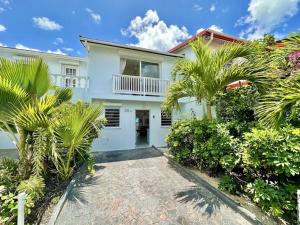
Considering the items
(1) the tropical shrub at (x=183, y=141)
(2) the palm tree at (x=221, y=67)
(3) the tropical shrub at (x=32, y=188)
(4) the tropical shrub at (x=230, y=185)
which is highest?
(2) the palm tree at (x=221, y=67)

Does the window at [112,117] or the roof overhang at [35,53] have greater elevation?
the roof overhang at [35,53]

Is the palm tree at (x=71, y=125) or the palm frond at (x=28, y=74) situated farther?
the palm tree at (x=71, y=125)

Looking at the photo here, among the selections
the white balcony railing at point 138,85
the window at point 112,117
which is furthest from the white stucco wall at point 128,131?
the white balcony railing at point 138,85

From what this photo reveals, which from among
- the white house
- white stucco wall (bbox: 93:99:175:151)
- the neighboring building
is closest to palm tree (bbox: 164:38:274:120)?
the white house

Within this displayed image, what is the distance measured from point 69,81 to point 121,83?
3.28 meters

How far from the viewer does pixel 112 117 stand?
10.4 meters

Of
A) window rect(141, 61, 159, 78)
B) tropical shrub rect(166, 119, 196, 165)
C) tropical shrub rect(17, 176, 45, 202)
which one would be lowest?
tropical shrub rect(17, 176, 45, 202)

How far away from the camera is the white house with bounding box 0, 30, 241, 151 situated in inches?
389

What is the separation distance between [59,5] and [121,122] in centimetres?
775

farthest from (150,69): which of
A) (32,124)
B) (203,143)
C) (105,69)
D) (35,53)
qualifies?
(32,124)

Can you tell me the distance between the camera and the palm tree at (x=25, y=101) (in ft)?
12.9

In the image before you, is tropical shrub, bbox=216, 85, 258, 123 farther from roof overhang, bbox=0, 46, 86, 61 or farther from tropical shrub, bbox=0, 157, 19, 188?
roof overhang, bbox=0, 46, 86, 61

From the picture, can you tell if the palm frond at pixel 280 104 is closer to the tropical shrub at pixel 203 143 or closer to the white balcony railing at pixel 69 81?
the tropical shrub at pixel 203 143

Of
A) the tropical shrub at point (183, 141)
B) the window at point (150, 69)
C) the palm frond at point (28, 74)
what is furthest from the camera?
the window at point (150, 69)
